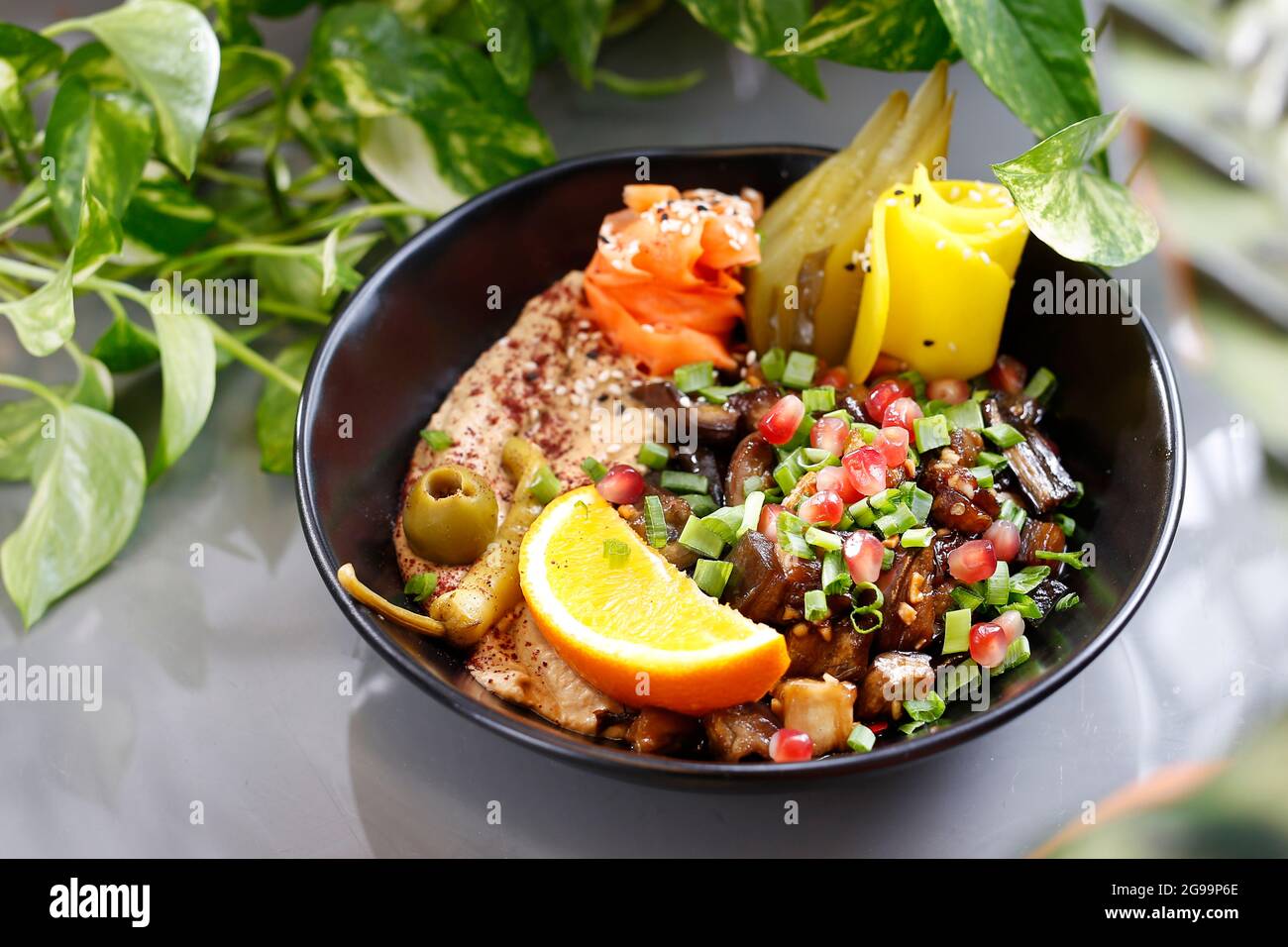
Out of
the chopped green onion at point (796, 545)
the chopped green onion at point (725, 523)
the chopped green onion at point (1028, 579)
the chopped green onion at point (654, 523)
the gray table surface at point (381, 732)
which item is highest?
the chopped green onion at point (796, 545)

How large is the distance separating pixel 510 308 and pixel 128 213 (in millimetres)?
659

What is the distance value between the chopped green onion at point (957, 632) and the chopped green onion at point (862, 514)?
0.50 ft

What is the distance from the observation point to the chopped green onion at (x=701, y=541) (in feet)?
5.12

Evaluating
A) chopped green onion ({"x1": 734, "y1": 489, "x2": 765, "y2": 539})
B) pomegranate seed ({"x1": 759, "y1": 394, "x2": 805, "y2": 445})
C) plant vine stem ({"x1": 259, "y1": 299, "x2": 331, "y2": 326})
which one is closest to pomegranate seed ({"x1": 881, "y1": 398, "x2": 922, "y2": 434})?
pomegranate seed ({"x1": 759, "y1": 394, "x2": 805, "y2": 445})

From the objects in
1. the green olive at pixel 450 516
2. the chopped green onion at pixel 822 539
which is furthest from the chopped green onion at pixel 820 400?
the green olive at pixel 450 516

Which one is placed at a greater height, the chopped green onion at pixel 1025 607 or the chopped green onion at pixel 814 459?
the chopped green onion at pixel 814 459

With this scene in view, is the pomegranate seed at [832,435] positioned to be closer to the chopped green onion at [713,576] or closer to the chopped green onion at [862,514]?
the chopped green onion at [862,514]

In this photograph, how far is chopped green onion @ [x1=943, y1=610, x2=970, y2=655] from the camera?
1490 millimetres

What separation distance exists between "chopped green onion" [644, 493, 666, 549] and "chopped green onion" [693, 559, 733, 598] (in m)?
0.07

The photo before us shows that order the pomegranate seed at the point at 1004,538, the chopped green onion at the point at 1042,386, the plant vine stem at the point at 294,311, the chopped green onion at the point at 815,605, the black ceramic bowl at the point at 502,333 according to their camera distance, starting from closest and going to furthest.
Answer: the black ceramic bowl at the point at 502,333
the chopped green onion at the point at 815,605
the pomegranate seed at the point at 1004,538
the chopped green onion at the point at 1042,386
the plant vine stem at the point at 294,311

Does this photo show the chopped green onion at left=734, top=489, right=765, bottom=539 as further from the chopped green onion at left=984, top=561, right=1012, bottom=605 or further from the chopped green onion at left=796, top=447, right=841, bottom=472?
the chopped green onion at left=984, top=561, right=1012, bottom=605

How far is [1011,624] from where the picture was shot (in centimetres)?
148

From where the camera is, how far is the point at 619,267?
5.92ft
